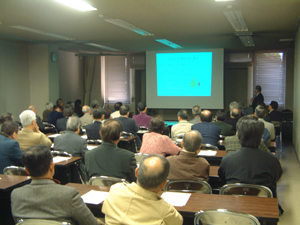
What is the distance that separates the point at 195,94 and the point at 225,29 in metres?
3.88

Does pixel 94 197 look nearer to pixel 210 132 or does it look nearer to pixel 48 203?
pixel 48 203

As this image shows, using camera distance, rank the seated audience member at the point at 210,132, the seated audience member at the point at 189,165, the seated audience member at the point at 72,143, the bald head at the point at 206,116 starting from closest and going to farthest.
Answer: the seated audience member at the point at 189,165, the seated audience member at the point at 72,143, the seated audience member at the point at 210,132, the bald head at the point at 206,116

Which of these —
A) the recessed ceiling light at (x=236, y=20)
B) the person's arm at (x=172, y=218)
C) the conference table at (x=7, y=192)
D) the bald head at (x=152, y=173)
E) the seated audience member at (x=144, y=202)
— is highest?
the recessed ceiling light at (x=236, y=20)

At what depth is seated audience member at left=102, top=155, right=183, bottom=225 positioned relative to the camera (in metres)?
1.67

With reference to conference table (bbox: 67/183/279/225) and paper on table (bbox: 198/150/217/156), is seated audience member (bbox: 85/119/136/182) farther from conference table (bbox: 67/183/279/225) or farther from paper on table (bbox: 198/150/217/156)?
paper on table (bbox: 198/150/217/156)

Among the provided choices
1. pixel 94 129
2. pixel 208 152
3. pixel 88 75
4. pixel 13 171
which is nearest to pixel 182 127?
pixel 208 152

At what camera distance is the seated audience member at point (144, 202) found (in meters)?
1.67

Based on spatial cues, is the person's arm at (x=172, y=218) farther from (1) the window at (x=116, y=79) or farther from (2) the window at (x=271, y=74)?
(1) the window at (x=116, y=79)

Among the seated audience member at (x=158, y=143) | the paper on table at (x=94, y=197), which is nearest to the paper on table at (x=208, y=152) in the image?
the seated audience member at (x=158, y=143)

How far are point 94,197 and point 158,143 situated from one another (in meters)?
A: 1.72

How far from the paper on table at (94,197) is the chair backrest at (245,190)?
1.01 metres

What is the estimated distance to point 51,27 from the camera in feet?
24.7

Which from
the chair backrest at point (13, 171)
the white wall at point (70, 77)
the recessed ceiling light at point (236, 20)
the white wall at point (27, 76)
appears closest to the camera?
the chair backrest at point (13, 171)

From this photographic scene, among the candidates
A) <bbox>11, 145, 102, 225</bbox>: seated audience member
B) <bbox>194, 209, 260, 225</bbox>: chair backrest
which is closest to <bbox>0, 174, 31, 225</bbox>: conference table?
<bbox>11, 145, 102, 225</bbox>: seated audience member
